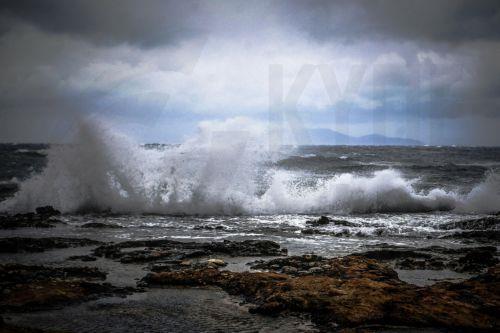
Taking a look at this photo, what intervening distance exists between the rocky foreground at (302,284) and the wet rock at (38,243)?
0.02 meters

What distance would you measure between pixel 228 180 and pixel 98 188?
602cm

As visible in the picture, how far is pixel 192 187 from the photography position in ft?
61.7

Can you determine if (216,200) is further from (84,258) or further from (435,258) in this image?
(435,258)

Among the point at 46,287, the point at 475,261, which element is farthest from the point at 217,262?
the point at 475,261

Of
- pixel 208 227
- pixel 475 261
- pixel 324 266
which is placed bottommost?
pixel 208 227

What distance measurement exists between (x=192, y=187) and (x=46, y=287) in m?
13.0

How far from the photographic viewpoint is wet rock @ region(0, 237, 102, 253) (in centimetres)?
931

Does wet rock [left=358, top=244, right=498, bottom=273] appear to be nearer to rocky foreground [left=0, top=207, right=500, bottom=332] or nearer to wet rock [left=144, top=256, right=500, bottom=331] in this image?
rocky foreground [left=0, top=207, right=500, bottom=332]

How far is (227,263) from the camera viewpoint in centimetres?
852

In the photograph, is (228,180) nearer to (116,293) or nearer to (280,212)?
(280,212)

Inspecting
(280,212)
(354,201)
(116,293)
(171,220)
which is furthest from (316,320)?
(354,201)

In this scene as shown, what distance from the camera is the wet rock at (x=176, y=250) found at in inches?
349

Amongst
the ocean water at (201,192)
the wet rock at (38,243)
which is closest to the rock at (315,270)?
the wet rock at (38,243)

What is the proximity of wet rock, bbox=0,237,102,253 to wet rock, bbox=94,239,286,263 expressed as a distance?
2.92 feet
